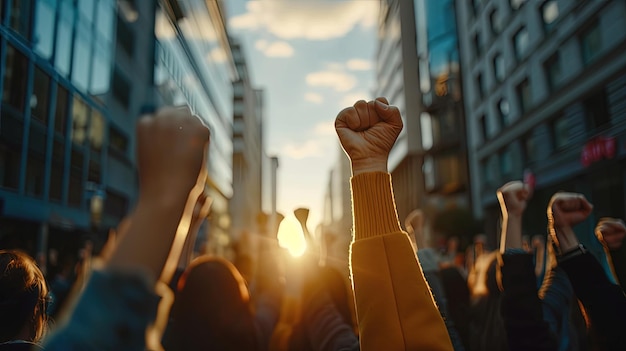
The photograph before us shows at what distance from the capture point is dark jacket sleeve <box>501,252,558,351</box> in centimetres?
177

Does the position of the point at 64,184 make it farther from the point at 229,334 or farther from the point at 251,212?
the point at 251,212

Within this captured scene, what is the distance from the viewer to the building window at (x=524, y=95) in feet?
66.2

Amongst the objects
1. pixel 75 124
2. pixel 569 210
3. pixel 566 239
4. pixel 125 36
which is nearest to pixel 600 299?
pixel 566 239

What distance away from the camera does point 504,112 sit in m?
22.9

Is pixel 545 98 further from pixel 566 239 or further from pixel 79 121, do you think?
pixel 566 239

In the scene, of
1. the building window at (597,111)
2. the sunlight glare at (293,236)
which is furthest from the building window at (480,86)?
the sunlight glare at (293,236)

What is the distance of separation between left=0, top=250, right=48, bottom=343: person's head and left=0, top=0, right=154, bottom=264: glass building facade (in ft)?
6.95

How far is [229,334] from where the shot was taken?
2.09 metres

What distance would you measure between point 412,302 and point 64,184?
15102 millimetres

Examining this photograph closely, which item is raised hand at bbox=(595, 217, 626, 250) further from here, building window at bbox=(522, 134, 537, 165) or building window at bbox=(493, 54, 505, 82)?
building window at bbox=(493, 54, 505, 82)

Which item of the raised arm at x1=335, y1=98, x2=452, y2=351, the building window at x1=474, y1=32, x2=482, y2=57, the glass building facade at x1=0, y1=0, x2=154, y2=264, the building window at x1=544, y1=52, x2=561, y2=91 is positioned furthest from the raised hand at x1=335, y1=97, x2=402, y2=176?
the building window at x1=474, y1=32, x2=482, y2=57

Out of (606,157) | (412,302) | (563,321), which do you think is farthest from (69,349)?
(606,157)

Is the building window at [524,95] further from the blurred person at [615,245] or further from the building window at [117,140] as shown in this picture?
the blurred person at [615,245]

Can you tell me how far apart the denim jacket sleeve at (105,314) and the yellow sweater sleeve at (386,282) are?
23.4 inches
